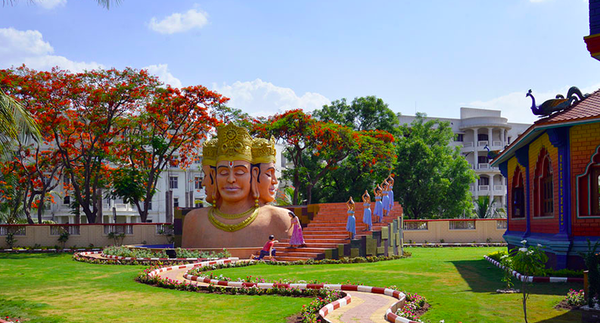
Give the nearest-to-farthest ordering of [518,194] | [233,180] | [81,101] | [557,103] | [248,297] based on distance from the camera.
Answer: [248,297] → [557,103] → [518,194] → [233,180] → [81,101]

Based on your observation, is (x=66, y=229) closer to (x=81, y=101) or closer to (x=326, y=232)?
(x=81, y=101)

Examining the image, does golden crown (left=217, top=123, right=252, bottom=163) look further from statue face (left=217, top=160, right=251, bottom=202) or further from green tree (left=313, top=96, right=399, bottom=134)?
green tree (left=313, top=96, right=399, bottom=134)

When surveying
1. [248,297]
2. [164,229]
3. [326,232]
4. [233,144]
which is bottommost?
[248,297]

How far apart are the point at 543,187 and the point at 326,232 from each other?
9.11 m

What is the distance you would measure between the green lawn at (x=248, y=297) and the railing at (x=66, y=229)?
1243 cm

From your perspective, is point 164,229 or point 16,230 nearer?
point 164,229

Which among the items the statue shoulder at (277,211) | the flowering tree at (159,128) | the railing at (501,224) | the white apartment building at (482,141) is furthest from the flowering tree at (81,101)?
the white apartment building at (482,141)

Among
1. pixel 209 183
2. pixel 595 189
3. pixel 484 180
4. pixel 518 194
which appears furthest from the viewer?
pixel 484 180

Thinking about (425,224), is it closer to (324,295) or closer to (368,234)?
(368,234)

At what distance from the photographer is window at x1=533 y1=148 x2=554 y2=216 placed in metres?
15.7

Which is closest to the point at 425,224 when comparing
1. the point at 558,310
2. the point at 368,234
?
the point at 368,234

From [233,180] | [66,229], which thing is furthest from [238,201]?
[66,229]

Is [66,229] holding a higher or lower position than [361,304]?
higher

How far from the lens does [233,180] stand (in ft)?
76.2
